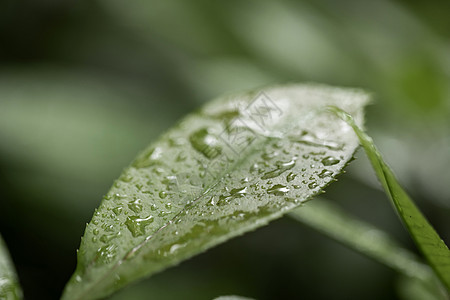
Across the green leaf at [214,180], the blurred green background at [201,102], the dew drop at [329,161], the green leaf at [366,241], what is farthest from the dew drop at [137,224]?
the blurred green background at [201,102]

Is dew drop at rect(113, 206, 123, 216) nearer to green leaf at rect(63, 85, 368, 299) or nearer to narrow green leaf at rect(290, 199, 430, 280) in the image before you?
green leaf at rect(63, 85, 368, 299)

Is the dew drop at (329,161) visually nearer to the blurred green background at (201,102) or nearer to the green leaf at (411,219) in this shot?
the green leaf at (411,219)

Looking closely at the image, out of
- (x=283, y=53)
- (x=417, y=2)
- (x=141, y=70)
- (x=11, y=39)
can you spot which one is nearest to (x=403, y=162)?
(x=283, y=53)

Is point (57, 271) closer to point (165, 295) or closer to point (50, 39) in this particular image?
point (165, 295)

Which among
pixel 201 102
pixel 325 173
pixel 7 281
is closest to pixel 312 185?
pixel 325 173

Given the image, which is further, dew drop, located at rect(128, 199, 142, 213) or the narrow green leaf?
the narrow green leaf

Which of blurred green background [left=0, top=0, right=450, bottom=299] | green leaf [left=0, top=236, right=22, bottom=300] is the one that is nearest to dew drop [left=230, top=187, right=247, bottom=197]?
green leaf [left=0, top=236, right=22, bottom=300]
